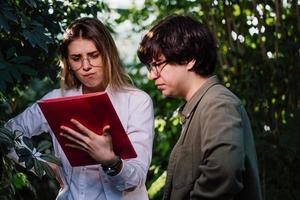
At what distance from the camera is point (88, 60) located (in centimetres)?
309

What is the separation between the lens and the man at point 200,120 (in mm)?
2291

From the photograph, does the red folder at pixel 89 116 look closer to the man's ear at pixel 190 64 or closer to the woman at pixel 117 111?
the woman at pixel 117 111

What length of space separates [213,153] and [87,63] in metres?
0.98

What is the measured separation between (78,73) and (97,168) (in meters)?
0.44

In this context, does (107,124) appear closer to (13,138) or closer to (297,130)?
(13,138)

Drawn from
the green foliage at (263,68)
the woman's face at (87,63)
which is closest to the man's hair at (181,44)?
the woman's face at (87,63)

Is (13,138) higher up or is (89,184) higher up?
(13,138)

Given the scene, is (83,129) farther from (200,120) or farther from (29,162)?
(200,120)

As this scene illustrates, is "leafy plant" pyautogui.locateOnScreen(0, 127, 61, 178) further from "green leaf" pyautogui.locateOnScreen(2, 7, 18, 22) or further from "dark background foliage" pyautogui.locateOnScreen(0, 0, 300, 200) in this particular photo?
"dark background foliage" pyautogui.locateOnScreen(0, 0, 300, 200)

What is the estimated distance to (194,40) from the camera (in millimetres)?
2568

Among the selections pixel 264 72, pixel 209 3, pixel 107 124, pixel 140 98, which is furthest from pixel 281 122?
pixel 107 124

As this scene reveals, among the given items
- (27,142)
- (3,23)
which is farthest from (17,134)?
(3,23)

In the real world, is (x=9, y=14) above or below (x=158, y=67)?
above

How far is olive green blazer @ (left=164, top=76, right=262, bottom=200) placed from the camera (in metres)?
2.28
